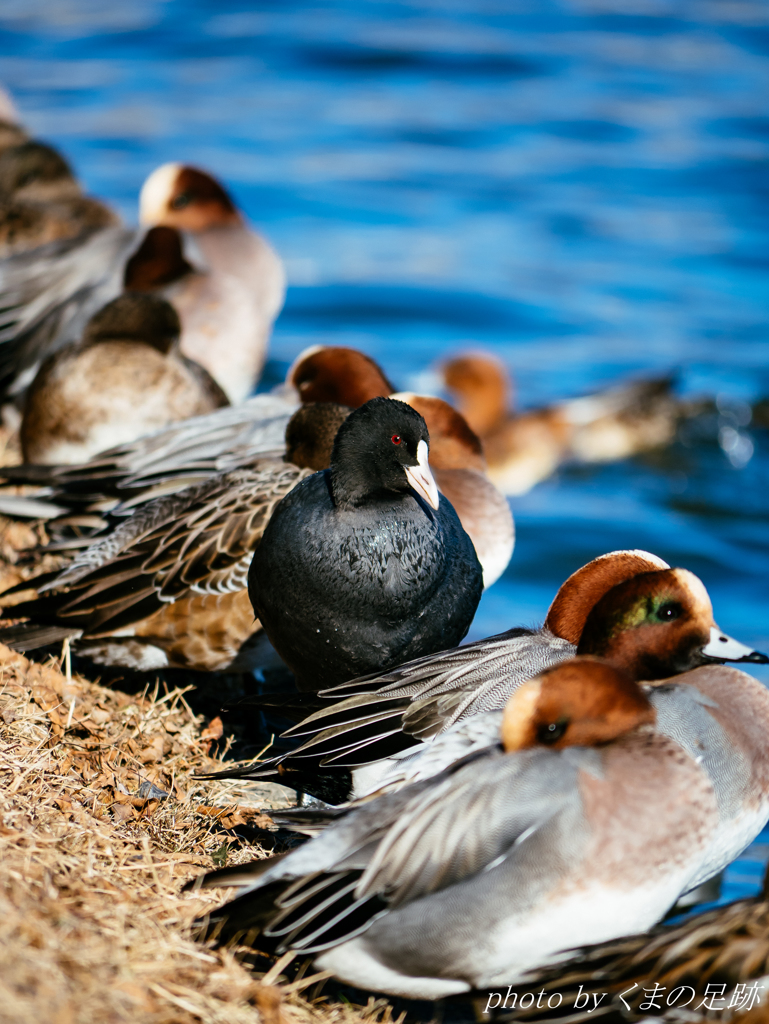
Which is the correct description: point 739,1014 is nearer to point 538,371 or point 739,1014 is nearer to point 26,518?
point 26,518

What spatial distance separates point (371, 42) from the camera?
1830 centimetres

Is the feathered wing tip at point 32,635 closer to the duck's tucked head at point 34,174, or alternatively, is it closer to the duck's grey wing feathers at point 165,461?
the duck's grey wing feathers at point 165,461

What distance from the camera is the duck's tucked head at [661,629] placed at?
3.26 m

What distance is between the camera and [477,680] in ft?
11.0

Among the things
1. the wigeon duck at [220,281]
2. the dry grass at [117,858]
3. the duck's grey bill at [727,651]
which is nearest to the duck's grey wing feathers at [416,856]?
the dry grass at [117,858]

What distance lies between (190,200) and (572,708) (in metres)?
6.14

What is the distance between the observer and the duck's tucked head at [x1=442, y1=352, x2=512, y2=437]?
32.0ft

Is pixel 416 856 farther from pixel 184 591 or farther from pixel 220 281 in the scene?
pixel 220 281

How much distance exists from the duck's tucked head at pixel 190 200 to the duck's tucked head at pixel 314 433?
406 centimetres

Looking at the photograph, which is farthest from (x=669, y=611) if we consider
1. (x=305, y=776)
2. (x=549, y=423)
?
(x=549, y=423)

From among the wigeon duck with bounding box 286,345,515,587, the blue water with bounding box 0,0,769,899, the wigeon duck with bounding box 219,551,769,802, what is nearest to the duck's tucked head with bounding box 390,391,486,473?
the wigeon duck with bounding box 286,345,515,587

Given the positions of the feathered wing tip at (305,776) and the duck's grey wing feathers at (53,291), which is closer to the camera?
the feathered wing tip at (305,776)

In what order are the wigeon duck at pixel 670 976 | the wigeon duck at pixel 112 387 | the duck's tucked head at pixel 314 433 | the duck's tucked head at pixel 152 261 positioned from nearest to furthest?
the wigeon duck at pixel 670 976 → the duck's tucked head at pixel 314 433 → the wigeon duck at pixel 112 387 → the duck's tucked head at pixel 152 261

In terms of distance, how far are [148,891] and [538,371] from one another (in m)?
9.02
